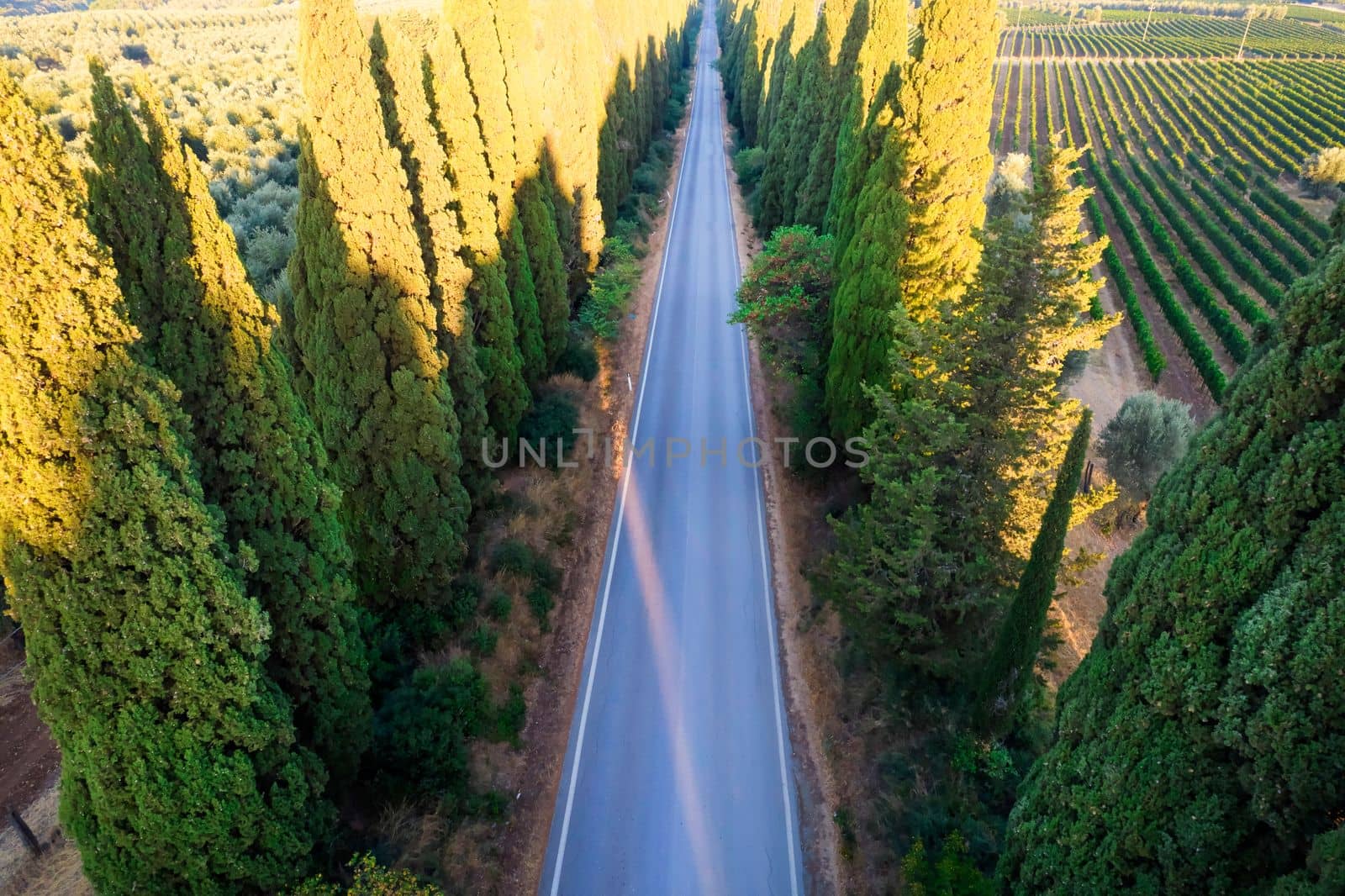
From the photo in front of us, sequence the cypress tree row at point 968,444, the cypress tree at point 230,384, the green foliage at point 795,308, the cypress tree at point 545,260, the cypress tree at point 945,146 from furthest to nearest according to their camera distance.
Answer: the green foliage at point 795,308
the cypress tree at point 545,260
the cypress tree at point 945,146
the cypress tree row at point 968,444
the cypress tree at point 230,384

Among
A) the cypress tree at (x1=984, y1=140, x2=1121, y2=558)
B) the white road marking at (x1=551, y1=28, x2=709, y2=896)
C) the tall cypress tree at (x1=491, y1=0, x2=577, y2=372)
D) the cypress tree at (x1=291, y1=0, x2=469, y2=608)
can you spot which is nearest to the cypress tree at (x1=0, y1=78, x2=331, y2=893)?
the cypress tree at (x1=291, y1=0, x2=469, y2=608)

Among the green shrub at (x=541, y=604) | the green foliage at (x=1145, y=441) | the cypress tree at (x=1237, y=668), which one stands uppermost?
the cypress tree at (x=1237, y=668)

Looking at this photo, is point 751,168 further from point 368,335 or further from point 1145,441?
point 368,335

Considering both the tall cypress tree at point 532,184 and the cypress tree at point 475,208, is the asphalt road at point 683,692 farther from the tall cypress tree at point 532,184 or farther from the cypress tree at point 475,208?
the cypress tree at point 475,208

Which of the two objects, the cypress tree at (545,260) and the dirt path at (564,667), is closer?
the dirt path at (564,667)

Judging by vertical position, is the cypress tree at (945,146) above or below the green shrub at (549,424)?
above

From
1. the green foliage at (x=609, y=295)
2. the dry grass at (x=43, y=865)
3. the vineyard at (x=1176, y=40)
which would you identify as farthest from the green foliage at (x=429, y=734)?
the vineyard at (x=1176, y=40)
